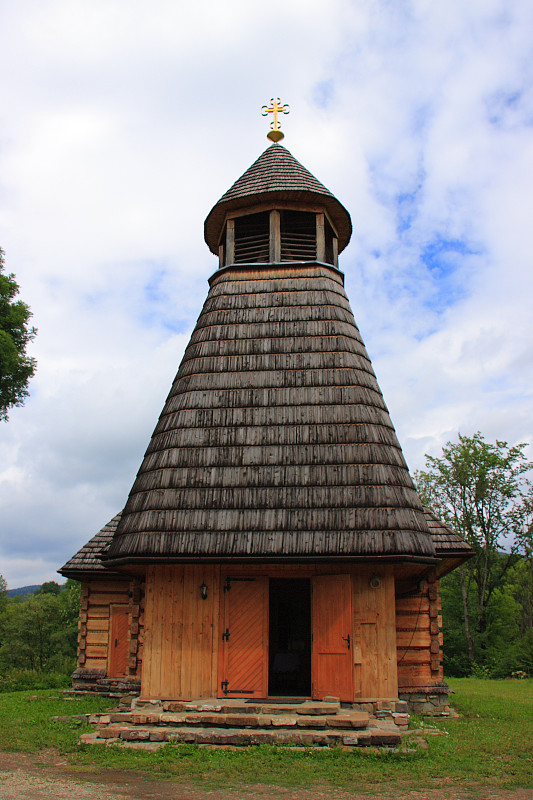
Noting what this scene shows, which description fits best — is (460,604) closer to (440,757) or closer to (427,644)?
(427,644)

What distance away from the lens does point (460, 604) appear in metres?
29.7

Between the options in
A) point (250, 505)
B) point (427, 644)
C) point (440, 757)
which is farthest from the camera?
point (427, 644)

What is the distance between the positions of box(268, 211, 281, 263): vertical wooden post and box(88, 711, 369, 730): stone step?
8764 millimetres

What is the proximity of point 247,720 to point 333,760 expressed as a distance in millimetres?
1435

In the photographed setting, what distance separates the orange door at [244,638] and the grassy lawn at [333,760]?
197cm

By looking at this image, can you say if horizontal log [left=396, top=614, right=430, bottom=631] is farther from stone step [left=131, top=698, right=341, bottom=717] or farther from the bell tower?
the bell tower

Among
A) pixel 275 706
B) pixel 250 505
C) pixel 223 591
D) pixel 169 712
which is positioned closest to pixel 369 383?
pixel 250 505

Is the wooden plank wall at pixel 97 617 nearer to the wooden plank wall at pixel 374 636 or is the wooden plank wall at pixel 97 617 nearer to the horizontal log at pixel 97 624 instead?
the horizontal log at pixel 97 624

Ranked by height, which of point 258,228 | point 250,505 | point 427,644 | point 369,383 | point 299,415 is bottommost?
point 427,644

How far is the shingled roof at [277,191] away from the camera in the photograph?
13398 millimetres

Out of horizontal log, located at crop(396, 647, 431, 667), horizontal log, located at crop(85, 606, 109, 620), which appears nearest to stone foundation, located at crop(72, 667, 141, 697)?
horizontal log, located at crop(85, 606, 109, 620)

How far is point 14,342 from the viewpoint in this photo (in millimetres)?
17688

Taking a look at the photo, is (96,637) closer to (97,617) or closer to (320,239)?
(97,617)

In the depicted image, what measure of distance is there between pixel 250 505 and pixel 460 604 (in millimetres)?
23657
